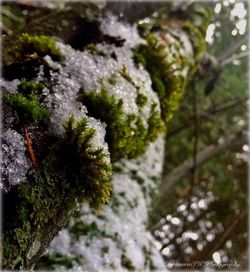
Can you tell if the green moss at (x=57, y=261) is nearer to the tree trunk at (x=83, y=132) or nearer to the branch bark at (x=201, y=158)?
the tree trunk at (x=83, y=132)

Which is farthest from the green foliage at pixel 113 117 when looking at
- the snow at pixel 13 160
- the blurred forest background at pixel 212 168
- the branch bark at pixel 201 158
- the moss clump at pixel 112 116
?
the blurred forest background at pixel 212 168

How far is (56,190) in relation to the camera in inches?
39.2

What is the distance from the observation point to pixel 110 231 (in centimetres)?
189

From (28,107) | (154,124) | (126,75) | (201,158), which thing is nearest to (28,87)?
(28,107)

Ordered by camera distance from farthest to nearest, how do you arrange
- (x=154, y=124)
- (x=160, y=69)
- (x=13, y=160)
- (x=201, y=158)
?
1. (x=201, y=158)
2. (x=160, y=69)
3. (x=154, y=124)
4. (x=13, y=160)

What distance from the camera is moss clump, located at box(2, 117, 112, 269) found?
0.88m

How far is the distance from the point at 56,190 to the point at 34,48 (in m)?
Answer: 0.65

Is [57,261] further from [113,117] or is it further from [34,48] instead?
[34,48]

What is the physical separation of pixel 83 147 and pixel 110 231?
97cm

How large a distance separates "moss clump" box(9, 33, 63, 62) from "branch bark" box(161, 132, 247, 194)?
2478 millimetres

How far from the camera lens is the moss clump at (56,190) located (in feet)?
2.88

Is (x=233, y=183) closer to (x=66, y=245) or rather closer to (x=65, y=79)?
(x=66, y=245)

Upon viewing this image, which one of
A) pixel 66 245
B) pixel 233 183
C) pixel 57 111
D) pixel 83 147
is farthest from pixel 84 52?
pixel 233 183

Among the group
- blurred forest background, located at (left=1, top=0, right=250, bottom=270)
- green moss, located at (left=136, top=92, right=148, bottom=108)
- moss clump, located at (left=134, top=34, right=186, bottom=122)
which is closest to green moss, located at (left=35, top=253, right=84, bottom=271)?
green moss, located at (left=136, top=92, right=148, bottom=108)
